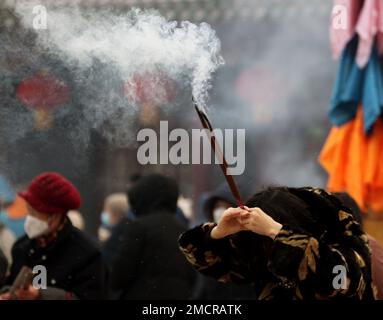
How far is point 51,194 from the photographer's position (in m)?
2.68

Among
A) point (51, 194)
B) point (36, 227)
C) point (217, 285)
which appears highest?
point (51, 194)

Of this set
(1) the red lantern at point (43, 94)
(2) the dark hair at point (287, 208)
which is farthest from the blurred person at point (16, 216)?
(2) the dark hair at point (287, 208)

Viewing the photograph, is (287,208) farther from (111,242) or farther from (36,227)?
(111,242)

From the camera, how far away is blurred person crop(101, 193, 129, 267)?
10.2ft

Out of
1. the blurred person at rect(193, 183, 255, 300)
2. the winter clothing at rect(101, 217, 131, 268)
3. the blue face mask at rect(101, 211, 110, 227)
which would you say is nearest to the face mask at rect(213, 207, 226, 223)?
the blurred person at rect(193, 183, 255, 300)

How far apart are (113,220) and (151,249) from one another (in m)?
0.53

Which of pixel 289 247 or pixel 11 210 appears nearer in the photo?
pixel 289 247

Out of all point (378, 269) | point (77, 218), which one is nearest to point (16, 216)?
point (77, 218)

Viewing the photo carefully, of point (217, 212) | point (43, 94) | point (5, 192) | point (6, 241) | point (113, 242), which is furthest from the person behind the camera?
point (113, 242)

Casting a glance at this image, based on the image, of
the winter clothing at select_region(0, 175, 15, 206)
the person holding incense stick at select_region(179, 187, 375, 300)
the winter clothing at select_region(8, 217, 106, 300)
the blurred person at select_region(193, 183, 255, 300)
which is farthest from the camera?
the blurred person at select_region(193, 183, 255, 300)

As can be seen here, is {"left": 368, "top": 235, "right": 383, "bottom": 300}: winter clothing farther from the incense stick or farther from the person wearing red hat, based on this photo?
the person wearing red hat

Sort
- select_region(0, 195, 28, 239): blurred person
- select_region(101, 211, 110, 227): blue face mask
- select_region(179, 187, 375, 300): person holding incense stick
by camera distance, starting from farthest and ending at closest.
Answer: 1. select_region(101, 211, 110, 227): blue face mask
2. select_region(0, 195, 28, 239): blurred person
3. select_region(179, 187, 375, 300): person holding incense stick

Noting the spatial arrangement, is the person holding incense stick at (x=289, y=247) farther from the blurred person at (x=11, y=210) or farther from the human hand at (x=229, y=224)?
the blurred person at (x=11, y=210)
